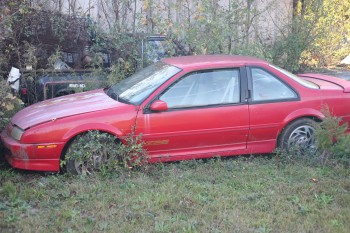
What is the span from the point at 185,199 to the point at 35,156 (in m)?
1.99

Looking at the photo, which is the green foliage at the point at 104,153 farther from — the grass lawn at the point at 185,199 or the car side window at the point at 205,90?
the car side window at the point at 205,90

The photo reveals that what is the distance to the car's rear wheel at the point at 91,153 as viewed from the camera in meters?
5.38

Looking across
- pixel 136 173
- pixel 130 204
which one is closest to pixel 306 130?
A: pixel 136 173

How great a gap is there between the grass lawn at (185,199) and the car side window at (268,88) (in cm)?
96

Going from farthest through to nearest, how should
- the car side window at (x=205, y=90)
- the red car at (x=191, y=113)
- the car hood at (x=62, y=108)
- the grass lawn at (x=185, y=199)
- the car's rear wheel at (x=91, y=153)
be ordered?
1. the car side window at (x=205, y=90)
2. the car hood at (x=62, y=108)
3. the red car at (x=191, y=113)
4. the car's rear wheel at (x=91, y=153)
5. the grass lawn at (x=185, y=199)

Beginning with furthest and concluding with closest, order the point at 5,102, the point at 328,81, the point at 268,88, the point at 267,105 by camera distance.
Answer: the point at 328,81, the point at 268,88, the point at 267,105, the point at 5,102

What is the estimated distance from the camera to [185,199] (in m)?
4.68

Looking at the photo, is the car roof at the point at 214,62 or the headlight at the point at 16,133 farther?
the car roof at the point at 214,62

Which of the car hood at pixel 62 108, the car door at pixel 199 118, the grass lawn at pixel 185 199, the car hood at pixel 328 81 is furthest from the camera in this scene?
the car hood at pixel 328 81

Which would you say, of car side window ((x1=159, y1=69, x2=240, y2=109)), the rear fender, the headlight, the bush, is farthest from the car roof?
the headlight

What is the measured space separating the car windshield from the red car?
20 millimetres

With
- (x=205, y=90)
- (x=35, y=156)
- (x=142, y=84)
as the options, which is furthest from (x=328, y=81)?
(x=35, y=156)

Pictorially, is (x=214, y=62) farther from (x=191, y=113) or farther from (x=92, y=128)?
(x=92, y=128)

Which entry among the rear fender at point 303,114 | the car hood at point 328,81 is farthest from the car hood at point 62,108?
the car hood at point 328,81
